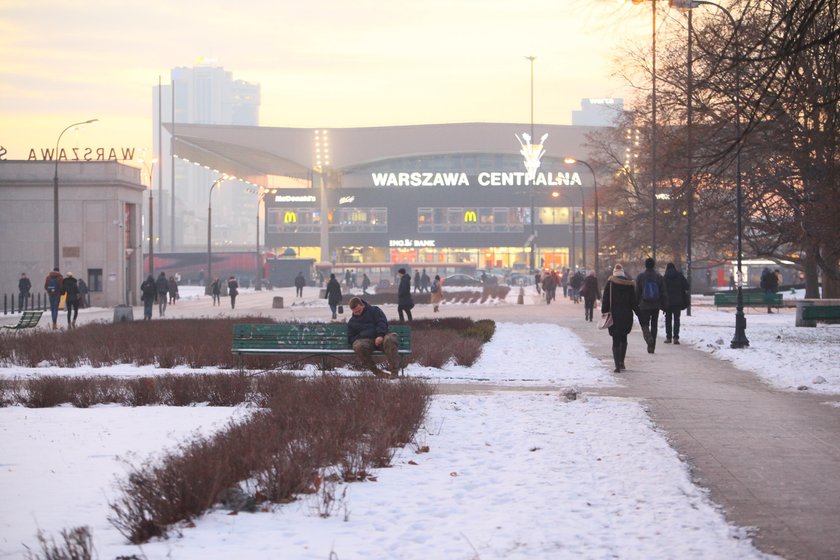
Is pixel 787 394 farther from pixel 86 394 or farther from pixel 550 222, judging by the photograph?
pixel 550 222

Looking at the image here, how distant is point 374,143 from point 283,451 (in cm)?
12755

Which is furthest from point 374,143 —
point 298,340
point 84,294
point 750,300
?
point 298,340

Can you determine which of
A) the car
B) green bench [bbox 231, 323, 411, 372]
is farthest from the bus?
green bench [bbox 231, 323, 411, 372]

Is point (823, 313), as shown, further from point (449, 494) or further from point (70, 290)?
point (449, 494)

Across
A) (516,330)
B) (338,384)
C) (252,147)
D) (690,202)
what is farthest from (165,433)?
(252,147)

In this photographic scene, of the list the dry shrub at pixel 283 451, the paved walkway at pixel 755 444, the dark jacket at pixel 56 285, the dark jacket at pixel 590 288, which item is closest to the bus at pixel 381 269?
the dark jacket at pixel 56 285

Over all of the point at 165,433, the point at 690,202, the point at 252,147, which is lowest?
the point at 165,433

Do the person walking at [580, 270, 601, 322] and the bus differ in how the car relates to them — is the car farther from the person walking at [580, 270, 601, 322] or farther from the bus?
the person walking at [580, 270, 601, 322]

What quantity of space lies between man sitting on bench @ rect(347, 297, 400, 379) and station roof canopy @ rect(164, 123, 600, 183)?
380 feet

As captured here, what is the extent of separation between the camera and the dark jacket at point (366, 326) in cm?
1864

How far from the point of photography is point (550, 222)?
13500 cm

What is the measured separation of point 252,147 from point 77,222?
70.5 m

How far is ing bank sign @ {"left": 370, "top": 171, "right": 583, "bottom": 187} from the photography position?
443ft

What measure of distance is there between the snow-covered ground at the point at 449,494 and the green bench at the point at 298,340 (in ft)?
14.9
